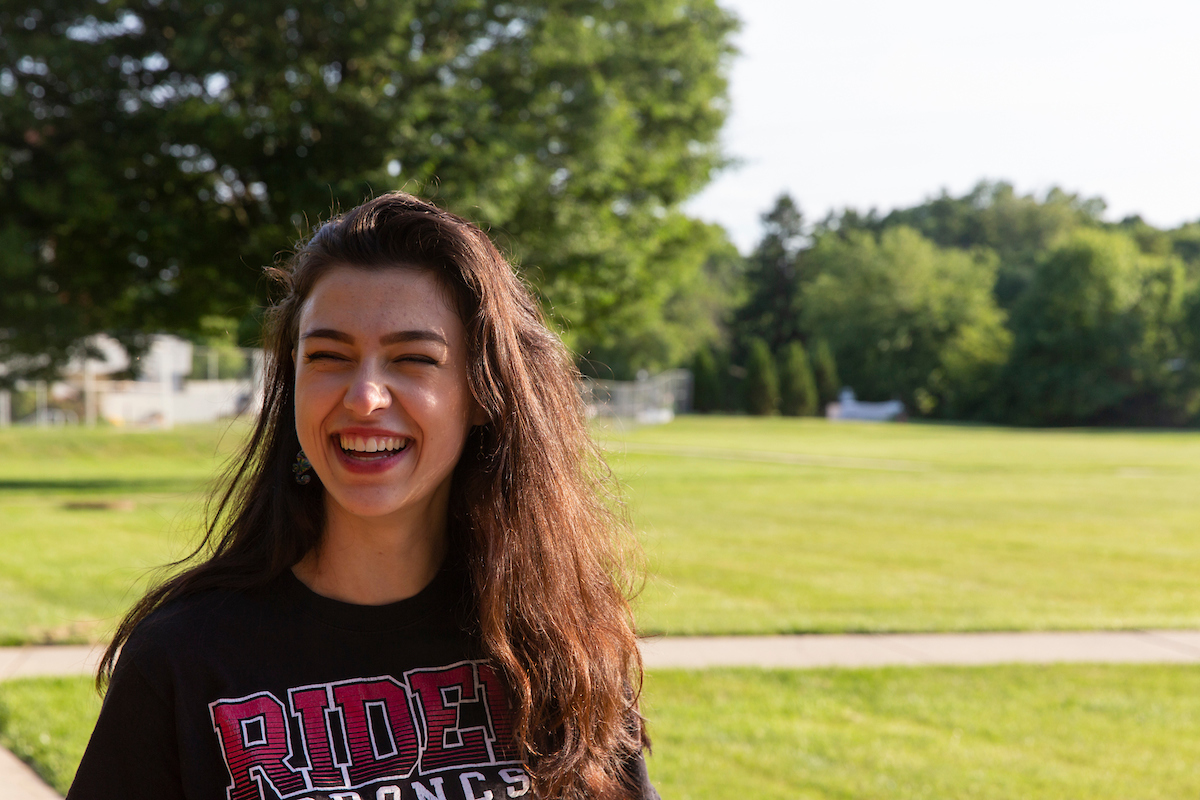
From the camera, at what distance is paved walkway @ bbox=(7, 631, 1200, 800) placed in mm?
5996

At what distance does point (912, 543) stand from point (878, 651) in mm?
5128

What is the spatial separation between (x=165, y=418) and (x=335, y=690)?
82.6 ft

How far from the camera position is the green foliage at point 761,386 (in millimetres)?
56594

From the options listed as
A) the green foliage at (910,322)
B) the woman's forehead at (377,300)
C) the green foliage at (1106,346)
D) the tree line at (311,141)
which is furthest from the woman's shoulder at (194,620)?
the green foliage at (910,322)

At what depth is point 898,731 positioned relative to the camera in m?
5.01

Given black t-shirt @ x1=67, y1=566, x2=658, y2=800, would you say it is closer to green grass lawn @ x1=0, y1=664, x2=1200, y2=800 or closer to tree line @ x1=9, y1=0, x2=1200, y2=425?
green grass lawn @ x1=0, y1=664, x2=1200, y2=800

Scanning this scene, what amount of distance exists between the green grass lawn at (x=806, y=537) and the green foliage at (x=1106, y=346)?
32800mm

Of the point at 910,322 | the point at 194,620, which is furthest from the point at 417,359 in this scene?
the point at 910,322

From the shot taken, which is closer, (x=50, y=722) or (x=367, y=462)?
(x=367, y=462)

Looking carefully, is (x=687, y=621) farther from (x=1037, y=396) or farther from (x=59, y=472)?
(x=1037, y=396)

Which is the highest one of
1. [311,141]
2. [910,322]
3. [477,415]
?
[910,322]

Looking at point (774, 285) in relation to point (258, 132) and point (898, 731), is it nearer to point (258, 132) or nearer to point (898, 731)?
point (258, 132)

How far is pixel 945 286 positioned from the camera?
66.1m

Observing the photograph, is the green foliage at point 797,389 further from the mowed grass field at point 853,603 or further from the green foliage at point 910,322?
the mowed grass field at point 853,603
